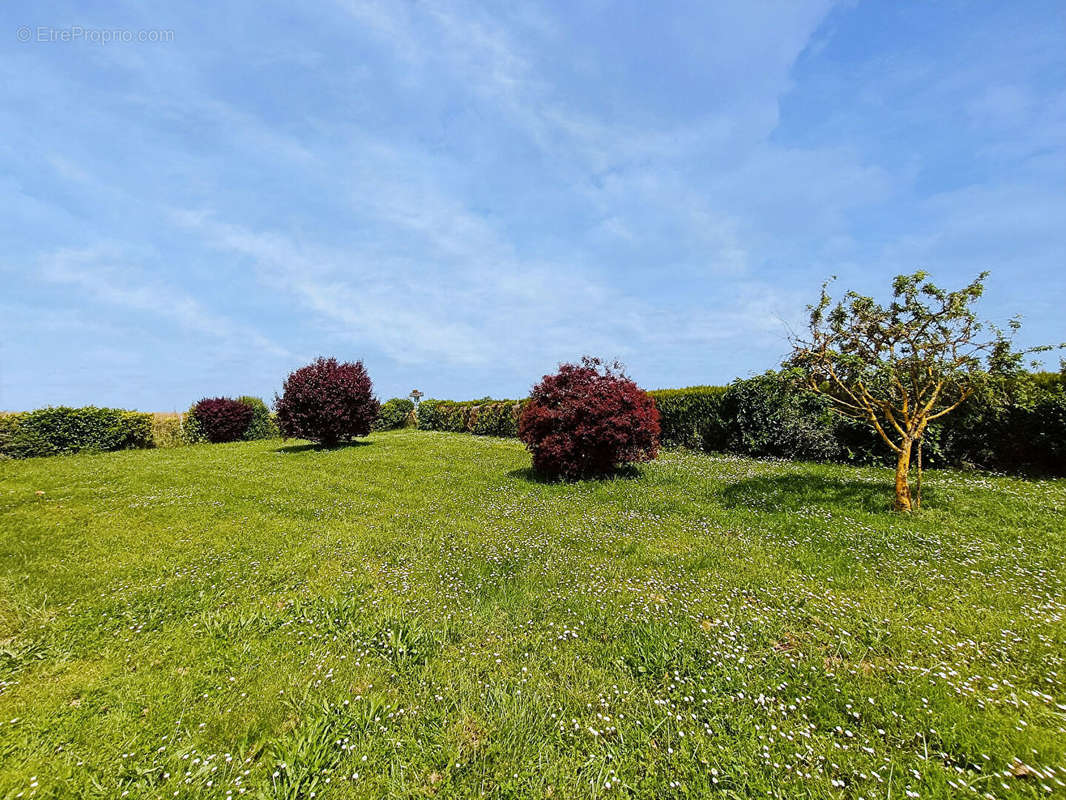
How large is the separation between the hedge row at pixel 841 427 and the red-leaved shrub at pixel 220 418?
77.7ft

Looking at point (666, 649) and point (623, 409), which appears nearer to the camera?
point (666, 649)

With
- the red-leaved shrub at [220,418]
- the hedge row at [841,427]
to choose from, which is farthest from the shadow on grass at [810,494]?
the red-leaved shrub at [220,418]

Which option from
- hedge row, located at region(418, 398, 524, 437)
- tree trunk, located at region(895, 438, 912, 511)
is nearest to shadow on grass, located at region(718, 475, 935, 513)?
tree trunk, located at region(895, 438, 912, 511)

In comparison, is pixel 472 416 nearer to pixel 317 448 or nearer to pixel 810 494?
pixel 317 448

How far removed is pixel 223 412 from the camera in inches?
959

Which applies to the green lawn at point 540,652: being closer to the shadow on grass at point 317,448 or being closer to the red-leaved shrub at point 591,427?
the red-leaved shrub at point 591,427

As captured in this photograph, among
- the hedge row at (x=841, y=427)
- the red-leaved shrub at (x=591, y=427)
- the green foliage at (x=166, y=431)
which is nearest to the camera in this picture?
the hedge row at (x=841, y=427)

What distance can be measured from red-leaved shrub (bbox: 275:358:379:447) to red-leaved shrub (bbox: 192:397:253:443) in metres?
8.10

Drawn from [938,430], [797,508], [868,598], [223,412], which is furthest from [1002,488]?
[223,412]

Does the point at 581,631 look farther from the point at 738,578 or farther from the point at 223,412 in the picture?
the point at 223,412

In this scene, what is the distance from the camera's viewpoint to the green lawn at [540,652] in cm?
290

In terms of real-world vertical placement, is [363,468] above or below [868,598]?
above

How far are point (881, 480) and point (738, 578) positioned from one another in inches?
294

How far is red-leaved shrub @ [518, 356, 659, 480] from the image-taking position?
1123 cm
